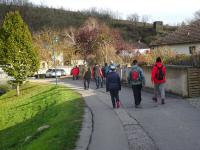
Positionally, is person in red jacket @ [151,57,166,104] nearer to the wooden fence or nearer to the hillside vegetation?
the wooden fence

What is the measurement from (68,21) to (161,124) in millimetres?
102343

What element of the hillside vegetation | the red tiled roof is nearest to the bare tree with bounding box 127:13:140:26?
the hillside vegetation

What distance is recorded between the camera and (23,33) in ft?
128

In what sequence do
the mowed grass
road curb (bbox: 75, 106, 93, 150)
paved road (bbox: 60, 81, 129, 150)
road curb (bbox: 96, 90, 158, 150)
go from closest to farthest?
1. road curb (bbox: 96, 90, 158, 150)
2. paved road (bbox: 60, 81, 129, 150)
3. road curb (bbox: 75, 106, 93, 150)
4. the mowed grass

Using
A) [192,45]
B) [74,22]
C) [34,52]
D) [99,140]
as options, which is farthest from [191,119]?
A: [74,22]

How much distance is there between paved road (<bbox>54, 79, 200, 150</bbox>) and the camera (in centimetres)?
970

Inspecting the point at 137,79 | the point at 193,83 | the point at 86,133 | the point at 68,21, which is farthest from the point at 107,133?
the point at 68,21

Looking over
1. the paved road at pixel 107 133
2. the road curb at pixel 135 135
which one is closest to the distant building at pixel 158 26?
the paved road at pixel 107 133

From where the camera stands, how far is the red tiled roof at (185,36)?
158 ft

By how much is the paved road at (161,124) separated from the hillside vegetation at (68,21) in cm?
8152

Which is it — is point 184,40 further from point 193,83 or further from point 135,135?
point 135,135

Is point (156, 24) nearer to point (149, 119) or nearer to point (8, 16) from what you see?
point (8, 16)

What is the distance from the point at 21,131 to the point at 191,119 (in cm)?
813

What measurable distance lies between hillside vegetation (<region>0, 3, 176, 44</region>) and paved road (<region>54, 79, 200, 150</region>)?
267 ft
